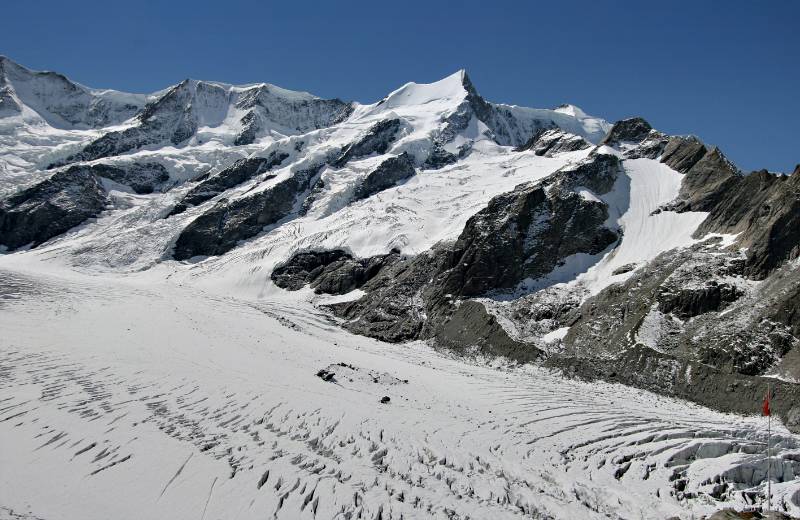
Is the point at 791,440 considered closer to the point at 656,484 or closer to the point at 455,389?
the point at 656,484

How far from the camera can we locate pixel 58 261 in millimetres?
98500

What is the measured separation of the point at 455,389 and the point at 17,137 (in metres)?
188

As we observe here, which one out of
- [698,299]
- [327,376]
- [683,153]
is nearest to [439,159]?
[683,153]

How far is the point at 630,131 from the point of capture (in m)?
87.2

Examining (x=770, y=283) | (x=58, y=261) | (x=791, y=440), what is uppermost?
(x=770, y=283)

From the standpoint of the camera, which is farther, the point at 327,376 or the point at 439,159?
the point at 439,159

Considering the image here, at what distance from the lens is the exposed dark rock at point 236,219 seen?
10738 cm

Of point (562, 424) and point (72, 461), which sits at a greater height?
point (562, 424)

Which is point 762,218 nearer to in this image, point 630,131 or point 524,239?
point 524,239

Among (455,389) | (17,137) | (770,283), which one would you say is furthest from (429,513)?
(17,137)

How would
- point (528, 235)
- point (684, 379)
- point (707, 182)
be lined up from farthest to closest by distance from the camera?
point (528, 235), point (707, 182), point (684, 379)

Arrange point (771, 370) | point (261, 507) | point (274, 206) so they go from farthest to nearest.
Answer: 1. point (274, 206)
2. point (771, 370)
3. point (261, 507)

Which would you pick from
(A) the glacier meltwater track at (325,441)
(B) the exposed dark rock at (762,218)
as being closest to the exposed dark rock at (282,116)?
(B) the exposed dark rock at (762,218)

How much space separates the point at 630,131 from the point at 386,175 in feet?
173
